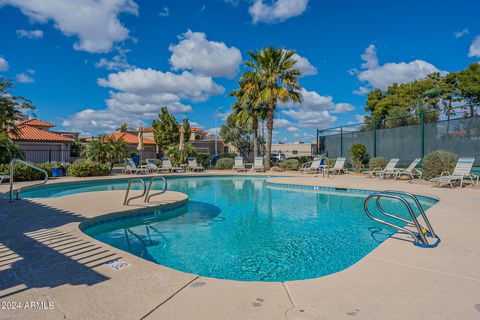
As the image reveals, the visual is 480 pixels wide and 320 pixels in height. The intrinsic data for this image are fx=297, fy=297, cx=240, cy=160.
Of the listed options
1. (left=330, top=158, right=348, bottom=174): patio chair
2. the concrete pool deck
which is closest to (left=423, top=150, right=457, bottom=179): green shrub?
(left=330, top=158, right=348, bottom=174): patio chair

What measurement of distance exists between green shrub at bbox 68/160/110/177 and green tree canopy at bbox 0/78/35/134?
490cm

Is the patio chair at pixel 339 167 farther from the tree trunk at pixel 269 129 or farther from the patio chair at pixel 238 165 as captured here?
the patio chair at pixel 238 165

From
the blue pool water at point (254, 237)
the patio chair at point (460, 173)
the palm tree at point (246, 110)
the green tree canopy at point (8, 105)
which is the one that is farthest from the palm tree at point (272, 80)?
the green tree canopy at point (8, 105)

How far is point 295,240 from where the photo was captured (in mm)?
5184

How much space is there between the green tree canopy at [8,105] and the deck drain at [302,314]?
18585 millimetres

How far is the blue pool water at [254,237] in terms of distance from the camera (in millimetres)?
4074

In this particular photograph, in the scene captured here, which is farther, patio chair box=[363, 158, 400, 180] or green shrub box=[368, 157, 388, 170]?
green shrub box=[368, 157, 388, 170]

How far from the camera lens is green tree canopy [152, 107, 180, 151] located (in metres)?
36.1

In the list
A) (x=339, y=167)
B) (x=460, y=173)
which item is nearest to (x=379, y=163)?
(x=339, y=167)

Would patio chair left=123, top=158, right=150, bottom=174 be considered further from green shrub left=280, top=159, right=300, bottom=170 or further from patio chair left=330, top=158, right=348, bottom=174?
patio chair left=330, top=158, right=348, bottom=174

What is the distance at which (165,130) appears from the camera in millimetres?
36250

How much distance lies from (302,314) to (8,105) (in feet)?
62.4

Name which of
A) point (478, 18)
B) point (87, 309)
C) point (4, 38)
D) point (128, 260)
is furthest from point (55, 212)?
point (478, 18)

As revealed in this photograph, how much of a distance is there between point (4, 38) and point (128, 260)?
59.0 ft
